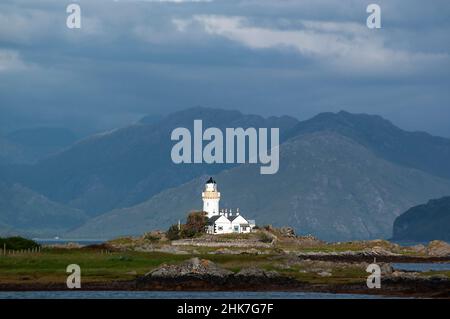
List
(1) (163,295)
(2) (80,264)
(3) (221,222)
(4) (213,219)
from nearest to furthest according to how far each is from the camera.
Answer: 1. (1) (163,295)
2. (2) (80,264)
3. (3) (221,222)
4. (4) (213,219)

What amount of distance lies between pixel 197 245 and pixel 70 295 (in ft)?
241

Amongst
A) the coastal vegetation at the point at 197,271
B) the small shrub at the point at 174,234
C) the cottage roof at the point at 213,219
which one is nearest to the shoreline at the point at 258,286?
the coastal vegetation at the point at 197,271

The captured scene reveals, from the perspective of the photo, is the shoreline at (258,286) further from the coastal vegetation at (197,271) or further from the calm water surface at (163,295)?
the calm water surface at (163,295)

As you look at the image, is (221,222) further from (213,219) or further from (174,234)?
(174,234)

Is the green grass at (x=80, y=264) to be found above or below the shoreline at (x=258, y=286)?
above

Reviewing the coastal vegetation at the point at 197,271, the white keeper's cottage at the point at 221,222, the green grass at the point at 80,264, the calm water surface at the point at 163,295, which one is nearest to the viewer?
the calm water surface at the point at 163,295

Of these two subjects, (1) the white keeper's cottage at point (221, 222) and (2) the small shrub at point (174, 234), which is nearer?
A: (1) the white keeper's cottage at point (221, 222)

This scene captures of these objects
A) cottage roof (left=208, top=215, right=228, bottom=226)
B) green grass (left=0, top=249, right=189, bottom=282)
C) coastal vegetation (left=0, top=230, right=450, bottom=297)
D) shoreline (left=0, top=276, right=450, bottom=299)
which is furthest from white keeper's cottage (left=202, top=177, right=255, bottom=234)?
shoreline (left=0, top=276, right=450, bottom=299)

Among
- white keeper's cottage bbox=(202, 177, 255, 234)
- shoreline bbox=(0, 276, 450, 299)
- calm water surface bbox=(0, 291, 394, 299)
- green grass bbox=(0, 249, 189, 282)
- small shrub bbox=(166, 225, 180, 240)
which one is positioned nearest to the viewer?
calm water surface bbox=(0, 291, 394, 299)

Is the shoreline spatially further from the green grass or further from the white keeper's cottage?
the white keeper's cottage

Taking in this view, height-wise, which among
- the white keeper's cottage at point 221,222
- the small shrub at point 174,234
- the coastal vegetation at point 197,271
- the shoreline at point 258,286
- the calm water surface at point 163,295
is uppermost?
the white keeper's cottage at point 221,222

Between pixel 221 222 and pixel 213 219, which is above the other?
pixel 213 219

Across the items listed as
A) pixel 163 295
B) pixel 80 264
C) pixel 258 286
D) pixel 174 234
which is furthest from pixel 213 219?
pixel 163 295
